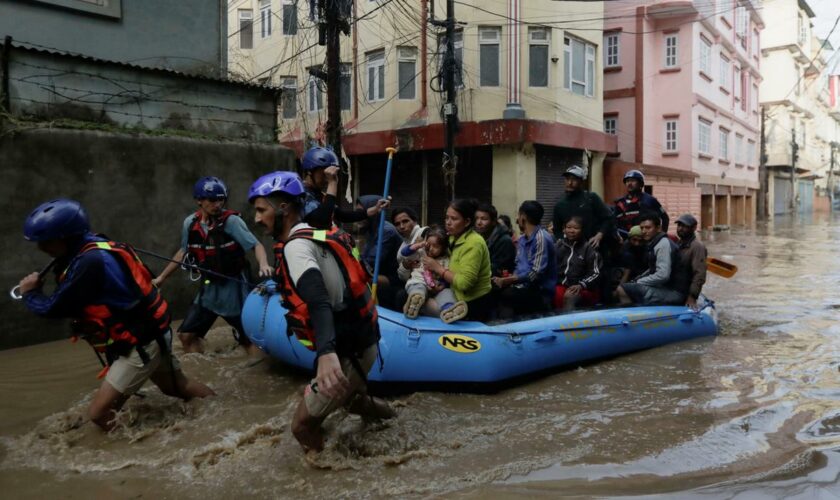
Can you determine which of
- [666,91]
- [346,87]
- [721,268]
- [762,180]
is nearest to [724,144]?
[666,91]

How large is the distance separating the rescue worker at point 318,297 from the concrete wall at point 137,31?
7.35 metres

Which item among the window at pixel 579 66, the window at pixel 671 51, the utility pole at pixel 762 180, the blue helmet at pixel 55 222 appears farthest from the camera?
the utility pole at pixel 762 180

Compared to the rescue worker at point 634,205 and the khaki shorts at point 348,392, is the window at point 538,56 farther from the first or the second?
the khaki shorts at point 348,392

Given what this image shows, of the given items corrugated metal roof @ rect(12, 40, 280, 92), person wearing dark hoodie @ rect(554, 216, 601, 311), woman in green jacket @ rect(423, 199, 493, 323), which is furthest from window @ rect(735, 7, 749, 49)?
woman in green jacket @ rect(423, 199, 493, 323)

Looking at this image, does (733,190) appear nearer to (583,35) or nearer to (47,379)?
(583,35)

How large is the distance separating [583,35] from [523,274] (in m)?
14.4

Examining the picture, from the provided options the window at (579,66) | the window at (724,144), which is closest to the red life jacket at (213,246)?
the window at (579,66)

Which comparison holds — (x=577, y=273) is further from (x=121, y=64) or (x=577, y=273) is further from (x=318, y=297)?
(x=121, y=64)

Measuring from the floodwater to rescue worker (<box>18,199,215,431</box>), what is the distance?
417 millimetres

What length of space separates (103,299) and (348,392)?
1.51 meters

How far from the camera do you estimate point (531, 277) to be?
6.01 meters

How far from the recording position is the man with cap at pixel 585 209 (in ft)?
22.9

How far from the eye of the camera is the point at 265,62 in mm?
22734

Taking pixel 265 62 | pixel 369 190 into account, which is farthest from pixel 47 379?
pixel 265 62
